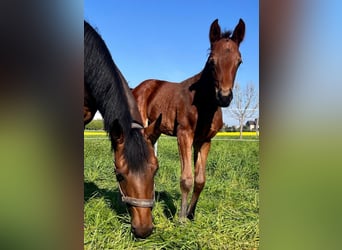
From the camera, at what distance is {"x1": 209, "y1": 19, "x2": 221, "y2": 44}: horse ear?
42.6 inches

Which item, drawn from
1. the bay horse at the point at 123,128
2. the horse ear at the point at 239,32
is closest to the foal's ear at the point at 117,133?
the bay horse at the point at 123,128

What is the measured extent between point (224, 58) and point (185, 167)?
465 mm

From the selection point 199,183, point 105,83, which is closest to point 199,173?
point 199,183

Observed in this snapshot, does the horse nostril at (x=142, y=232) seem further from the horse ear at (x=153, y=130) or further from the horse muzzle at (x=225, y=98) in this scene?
the horse muzzle at (x=225, y=98)

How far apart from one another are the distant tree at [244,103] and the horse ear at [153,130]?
0.28 m

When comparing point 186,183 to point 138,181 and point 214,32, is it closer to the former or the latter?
point 138,181

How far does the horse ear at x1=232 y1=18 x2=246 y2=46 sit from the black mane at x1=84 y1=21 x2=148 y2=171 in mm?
448

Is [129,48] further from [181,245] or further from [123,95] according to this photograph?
[181,245]
